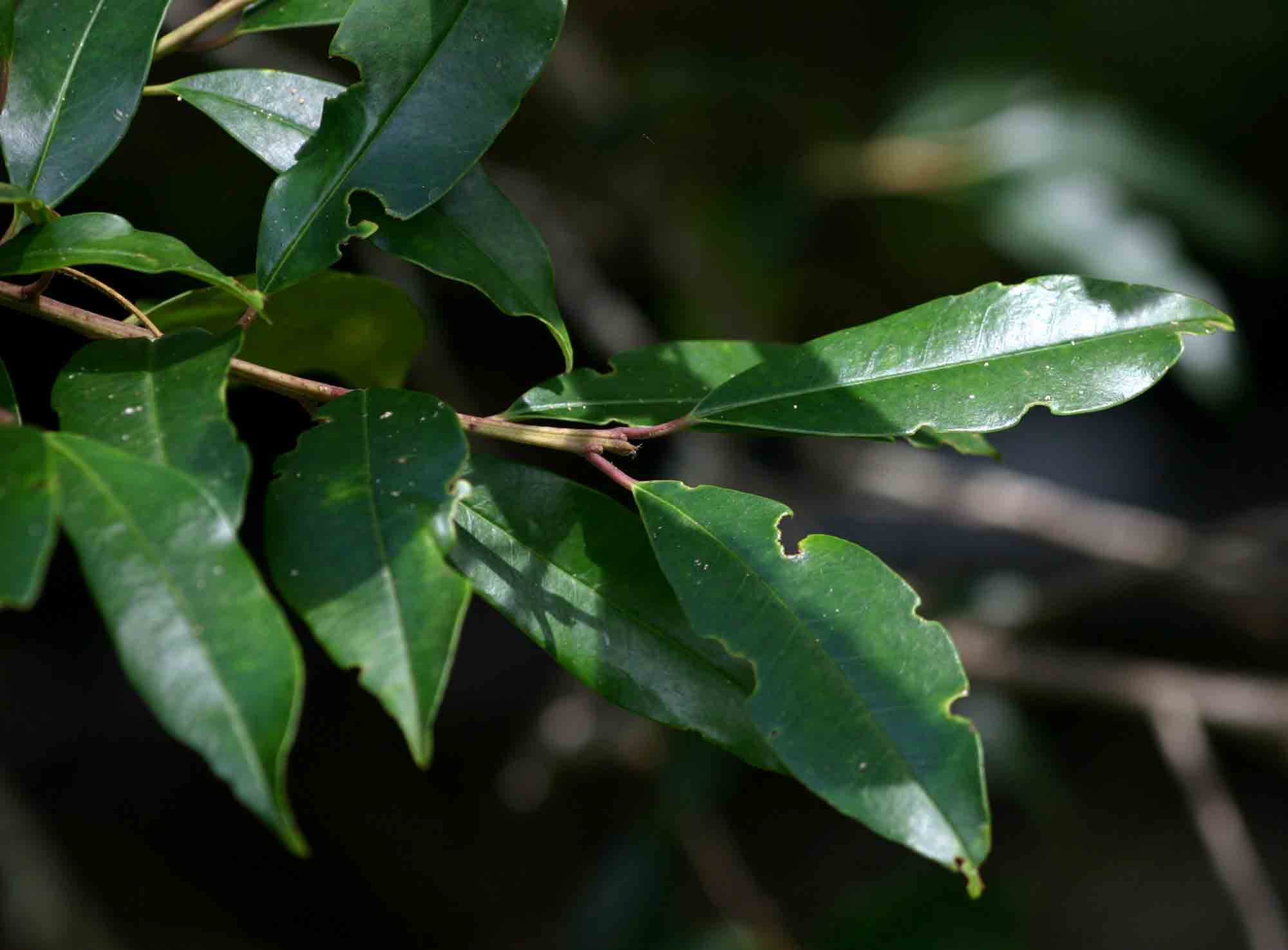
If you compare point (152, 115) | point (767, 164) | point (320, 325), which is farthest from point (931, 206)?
point (320, 325)

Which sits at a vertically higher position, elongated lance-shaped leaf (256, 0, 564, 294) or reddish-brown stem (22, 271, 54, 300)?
elongated lance-shaped leaf (256, 0, 564, 294)

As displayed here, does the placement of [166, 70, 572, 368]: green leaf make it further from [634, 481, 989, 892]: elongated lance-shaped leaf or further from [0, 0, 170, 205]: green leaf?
[634, 481, 989, 892]: elongated lance-shaped leaf

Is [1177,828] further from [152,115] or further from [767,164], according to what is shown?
[152,115]

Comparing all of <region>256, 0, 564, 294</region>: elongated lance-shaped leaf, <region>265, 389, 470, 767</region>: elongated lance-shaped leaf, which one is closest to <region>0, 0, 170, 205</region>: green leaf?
<region>256, 0, 564, 294</region>: elongated lance-shaped leaf

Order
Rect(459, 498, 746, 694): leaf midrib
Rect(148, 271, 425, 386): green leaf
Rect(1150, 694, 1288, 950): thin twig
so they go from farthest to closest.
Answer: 1. Rect(1150, 694, 1288, 950): thin twig
2. Rect(148, 271, 425, 386): green leaf
3. Rect(459, 498, 746, 694): leaf midrib

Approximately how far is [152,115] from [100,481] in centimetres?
152

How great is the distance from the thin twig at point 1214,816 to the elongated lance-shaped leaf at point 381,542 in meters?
1.62

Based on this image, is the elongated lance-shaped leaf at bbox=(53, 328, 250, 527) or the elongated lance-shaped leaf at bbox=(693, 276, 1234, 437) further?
the elongated lance-shaped leaf at bbox=(693, 276, 1234, 437)

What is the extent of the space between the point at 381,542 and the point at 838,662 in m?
0.24

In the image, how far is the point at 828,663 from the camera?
2.00 ft

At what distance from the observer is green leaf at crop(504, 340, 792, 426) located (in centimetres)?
74

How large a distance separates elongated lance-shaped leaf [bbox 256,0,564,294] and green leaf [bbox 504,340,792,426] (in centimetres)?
14

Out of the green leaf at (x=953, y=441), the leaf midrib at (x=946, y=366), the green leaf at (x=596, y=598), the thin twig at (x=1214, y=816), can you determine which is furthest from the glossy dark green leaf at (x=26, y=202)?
the thin twig at (x=1214, y=816)

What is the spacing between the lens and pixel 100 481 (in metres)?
0.50
